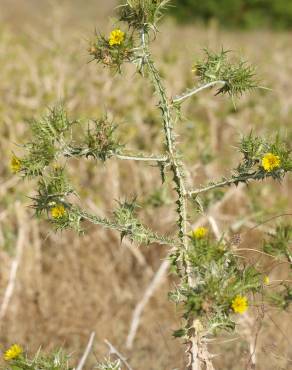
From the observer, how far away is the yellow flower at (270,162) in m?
1.82

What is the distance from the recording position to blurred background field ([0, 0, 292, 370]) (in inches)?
123

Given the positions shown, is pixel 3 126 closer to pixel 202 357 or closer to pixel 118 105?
pixel 118 105

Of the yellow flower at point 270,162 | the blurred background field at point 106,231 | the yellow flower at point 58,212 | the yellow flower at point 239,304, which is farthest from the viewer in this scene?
the blurred background field at point 106,231

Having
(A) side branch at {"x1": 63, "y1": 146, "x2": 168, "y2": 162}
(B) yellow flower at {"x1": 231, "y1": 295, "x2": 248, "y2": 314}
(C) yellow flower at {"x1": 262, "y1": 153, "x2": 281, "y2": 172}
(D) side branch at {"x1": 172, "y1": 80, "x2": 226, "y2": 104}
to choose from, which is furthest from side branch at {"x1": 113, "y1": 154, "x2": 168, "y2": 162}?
(B) yellow flower at {"x1": 231, "y1": 295, "x2": 248, "y2": 314}

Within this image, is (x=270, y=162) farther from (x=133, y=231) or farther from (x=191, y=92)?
(x=133, y=231)

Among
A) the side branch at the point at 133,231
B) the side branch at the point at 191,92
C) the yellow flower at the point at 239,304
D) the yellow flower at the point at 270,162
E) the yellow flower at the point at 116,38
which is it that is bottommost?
the yellow flower at the point at 239,304

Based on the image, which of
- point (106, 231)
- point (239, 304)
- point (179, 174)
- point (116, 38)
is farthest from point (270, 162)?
point (106, 231)

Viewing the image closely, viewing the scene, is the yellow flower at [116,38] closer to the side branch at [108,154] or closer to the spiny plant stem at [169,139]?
the spiny plant stem at [169,139]

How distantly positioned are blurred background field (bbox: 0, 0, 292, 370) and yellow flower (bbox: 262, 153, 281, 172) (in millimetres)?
615

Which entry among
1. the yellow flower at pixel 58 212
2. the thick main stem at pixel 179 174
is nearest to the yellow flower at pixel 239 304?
the thick main stem at pixel 179 174

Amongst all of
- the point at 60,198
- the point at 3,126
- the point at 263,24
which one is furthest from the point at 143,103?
the point at 263,24

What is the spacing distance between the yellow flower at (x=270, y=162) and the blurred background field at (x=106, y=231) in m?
0.62

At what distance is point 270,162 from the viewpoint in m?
1.82

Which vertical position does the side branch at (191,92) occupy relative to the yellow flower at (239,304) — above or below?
above
